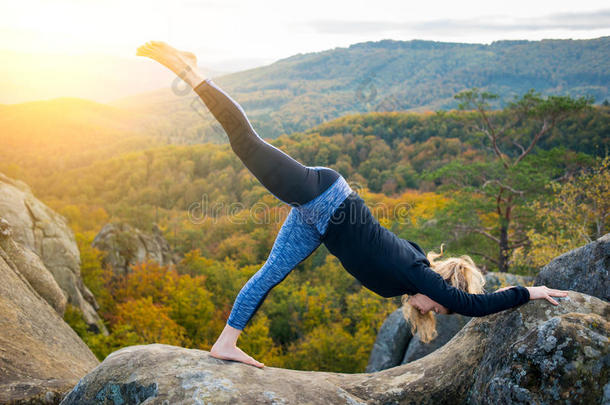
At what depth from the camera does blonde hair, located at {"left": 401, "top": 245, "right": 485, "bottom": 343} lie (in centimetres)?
355

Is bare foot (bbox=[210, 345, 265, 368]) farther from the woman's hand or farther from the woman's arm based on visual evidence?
the woman's hand

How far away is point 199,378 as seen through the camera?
3066 mm

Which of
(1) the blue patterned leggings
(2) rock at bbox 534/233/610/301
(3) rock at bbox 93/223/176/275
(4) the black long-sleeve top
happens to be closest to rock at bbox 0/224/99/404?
(1) the blue patterned leggings

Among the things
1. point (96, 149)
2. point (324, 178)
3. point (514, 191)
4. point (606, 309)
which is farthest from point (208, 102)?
point (96, 149)

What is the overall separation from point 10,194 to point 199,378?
14.3 meters

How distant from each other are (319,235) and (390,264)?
2.14 feet

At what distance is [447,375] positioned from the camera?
143 inches

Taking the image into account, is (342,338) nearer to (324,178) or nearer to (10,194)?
(10,194)

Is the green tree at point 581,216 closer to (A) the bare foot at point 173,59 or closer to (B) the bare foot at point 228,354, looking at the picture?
(B) the bare foot at point 228,354

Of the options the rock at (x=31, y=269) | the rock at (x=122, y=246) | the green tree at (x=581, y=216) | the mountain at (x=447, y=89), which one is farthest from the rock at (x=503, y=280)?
the mountain at (x=447, y=89)

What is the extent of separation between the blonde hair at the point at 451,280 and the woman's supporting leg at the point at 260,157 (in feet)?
4.54

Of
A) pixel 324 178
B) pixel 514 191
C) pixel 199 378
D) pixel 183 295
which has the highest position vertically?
pixel 324 178

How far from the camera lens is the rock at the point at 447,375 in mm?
2785

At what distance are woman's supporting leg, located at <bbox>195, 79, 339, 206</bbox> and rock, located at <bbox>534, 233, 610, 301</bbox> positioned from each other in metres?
2.86
